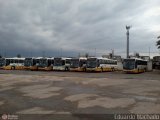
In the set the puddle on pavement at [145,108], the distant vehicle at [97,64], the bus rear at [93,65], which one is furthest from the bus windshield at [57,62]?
the puddle on pavement at [145,108]

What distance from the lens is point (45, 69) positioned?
2483 inches

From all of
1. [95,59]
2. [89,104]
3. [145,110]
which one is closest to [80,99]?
[89,104]

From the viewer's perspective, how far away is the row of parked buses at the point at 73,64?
55219 mm

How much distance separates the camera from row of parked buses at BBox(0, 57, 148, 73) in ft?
181

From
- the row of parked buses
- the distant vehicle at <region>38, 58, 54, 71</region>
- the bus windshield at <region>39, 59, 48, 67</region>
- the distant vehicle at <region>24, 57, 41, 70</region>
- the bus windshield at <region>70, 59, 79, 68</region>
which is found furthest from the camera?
the distant vehicle at <region>24, 57, 41, 70</region>

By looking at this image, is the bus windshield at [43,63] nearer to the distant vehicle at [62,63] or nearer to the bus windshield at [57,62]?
the bus windshield at [57,62]

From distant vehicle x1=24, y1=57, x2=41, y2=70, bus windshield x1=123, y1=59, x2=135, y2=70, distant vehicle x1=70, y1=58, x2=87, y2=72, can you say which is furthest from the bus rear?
distant vehicle x1=24, y1=57, x2=41, y2=70

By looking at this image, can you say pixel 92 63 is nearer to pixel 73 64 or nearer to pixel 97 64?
pixel 97 64

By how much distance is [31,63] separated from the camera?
214ft

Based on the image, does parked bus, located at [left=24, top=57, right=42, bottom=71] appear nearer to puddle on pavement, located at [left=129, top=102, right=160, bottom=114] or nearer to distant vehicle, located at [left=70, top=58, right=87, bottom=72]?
distant vehicle, located at [left=70, top=58, right=87, bottom=72]

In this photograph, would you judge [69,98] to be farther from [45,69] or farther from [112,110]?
[45,69]

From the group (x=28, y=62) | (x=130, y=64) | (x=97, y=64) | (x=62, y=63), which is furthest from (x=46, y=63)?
(x=130, y=64)

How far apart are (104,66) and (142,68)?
7297 millimetres

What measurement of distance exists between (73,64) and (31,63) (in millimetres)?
10153
